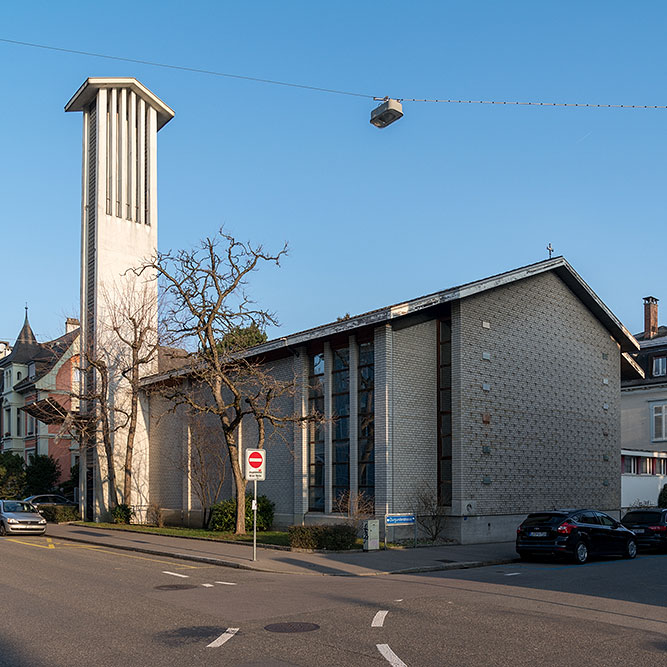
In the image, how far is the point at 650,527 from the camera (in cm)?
2552

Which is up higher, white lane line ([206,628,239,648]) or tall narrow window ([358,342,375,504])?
tall narrow window ([358,342,375,504])

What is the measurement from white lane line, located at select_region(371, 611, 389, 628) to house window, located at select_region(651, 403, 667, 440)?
127ft

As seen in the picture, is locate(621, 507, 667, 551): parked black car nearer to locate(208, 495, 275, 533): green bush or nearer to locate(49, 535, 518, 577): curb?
locate(49, 535, 518, 577): curb

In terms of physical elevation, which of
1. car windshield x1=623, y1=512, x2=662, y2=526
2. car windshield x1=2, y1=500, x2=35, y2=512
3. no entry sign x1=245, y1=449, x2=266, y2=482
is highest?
no entry sign x1=245, y1=449, x2=266, y2=482

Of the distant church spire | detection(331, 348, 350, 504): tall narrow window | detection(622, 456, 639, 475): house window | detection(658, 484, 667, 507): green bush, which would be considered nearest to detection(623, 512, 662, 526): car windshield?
detection(331, 348, 350, 504): tall narrow window

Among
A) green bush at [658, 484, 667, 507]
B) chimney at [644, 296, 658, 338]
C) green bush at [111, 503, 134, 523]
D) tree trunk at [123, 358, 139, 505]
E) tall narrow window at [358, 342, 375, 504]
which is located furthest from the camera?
chimney at [644, 296, 658, 338]

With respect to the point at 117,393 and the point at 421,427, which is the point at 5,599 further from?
the point at 117,393

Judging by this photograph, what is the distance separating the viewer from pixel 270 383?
101 ft

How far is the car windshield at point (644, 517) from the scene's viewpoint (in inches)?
1013

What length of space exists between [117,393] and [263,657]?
33703 millimetres

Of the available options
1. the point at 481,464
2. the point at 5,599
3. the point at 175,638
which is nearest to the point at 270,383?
the point at 481,464

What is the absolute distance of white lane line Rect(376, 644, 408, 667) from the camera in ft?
28.3

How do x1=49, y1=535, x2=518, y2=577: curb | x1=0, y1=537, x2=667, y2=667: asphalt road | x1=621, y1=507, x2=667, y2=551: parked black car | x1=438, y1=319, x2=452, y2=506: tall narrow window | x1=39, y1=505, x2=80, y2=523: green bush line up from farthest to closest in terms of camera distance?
x1=39, y1=505, x2=80, y2=523: green bush → x1=438, y1=319, x2=452, y2=506: tall narrow window → x1=621, y1=507, x2=667, y2=551: parked black car → x1=49, y1=535, x2=518, y2=577: curb → x1=0, y1=537, x2=667, y2=667: asphalt road

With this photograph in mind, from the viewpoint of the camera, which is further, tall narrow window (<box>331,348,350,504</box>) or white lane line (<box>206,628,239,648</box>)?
tall narrow window (<box>331,348,350,504</box>)
